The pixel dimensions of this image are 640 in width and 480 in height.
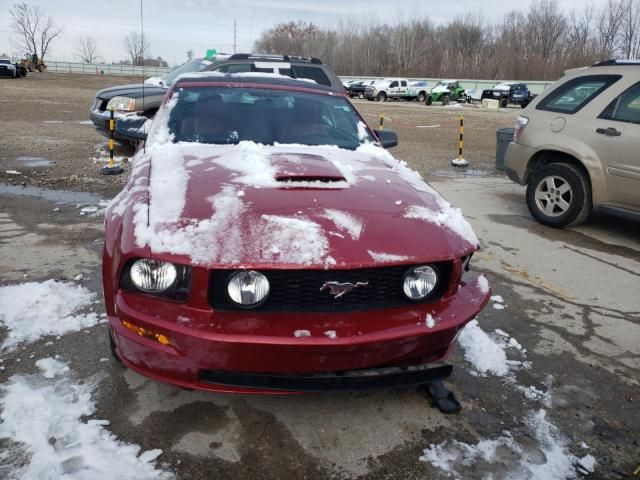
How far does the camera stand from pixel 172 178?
8.90 ft

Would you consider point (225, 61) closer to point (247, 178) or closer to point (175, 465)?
point (247, 178)

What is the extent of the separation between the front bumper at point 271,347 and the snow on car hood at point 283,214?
23 centimetres

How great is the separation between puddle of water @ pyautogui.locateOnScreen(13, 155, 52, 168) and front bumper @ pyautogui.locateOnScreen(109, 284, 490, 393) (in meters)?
7.22

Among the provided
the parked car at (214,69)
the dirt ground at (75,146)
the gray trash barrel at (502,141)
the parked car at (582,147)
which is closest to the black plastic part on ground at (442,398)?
the parked car at (582,147)

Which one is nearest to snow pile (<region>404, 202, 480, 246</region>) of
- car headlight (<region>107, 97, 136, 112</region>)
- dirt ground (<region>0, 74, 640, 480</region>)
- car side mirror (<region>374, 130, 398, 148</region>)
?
dirt ground (<region>0, 74, 640, 480</region>)

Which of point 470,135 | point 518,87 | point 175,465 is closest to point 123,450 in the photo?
point 175,465

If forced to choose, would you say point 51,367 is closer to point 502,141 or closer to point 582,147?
point 582,147

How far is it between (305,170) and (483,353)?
1.52 m

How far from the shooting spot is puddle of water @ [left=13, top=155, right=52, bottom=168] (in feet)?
27.4

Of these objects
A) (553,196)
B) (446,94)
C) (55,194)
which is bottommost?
(55,194)

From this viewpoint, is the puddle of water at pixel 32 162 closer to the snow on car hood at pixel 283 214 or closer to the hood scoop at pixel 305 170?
the snow on car hood at pixel 283 214

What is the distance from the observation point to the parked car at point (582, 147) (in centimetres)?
524

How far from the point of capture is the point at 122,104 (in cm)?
889

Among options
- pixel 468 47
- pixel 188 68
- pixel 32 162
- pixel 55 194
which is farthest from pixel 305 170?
pixel 468 47
